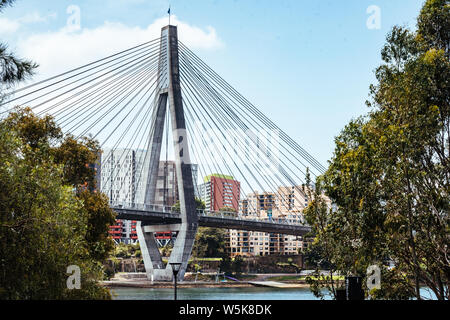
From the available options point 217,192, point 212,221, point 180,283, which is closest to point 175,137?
point 212,221

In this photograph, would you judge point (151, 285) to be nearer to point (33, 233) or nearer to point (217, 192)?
point (33, 233)

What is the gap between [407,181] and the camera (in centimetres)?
1280

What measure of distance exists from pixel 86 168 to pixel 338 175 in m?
11.4

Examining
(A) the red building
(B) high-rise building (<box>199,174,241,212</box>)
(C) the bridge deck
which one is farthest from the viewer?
(A) the red building

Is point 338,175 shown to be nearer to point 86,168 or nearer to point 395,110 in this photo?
point 395,110

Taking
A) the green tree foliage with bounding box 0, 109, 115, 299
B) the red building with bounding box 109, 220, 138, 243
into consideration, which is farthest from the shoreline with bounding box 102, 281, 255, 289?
the red building with bounding box 109, 220, 138, 243

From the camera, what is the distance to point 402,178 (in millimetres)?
13172

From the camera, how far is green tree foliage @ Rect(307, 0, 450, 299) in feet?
43.3

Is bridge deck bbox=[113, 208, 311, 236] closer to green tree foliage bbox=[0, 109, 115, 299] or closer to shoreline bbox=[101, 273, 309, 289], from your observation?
shoreline bbox=[101, 273, 309, 289]

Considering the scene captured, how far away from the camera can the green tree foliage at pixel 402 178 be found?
13.2 m

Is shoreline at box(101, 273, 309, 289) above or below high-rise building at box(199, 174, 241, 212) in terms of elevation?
below

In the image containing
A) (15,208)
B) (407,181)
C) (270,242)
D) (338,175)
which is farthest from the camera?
(270,242)
